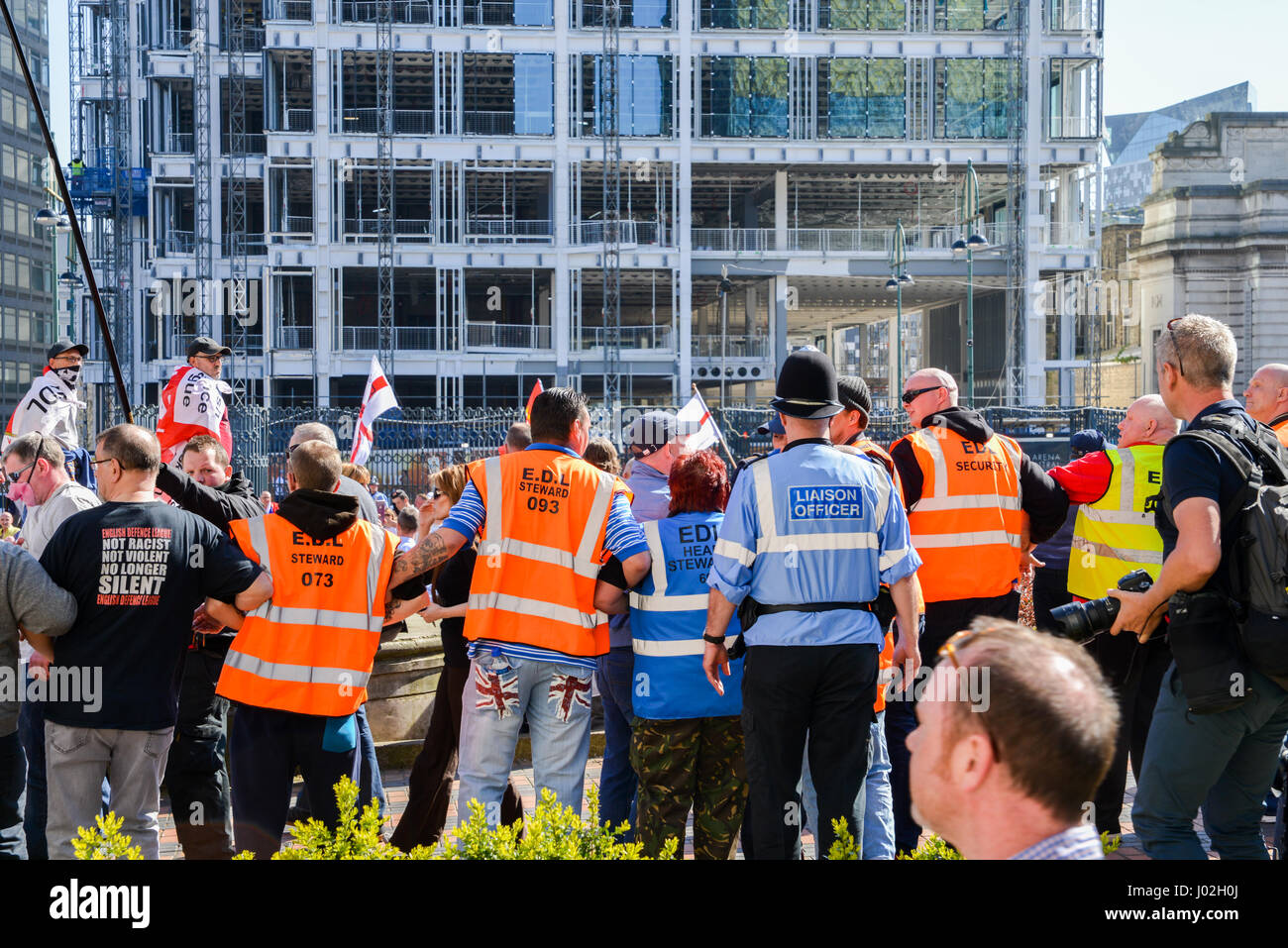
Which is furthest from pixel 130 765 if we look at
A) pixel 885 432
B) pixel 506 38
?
pixel 506 38

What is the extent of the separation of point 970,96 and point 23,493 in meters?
44.1

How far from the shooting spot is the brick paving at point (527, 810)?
6353mm

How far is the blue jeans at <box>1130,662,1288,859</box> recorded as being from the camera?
4.26m

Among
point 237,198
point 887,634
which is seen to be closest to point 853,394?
point 887,634

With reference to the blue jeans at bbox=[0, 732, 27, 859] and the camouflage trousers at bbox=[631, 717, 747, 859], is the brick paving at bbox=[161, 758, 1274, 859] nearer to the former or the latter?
the camouflage trousers at bbox=[631, 717, 747, 859]

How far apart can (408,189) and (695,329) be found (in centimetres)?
1532

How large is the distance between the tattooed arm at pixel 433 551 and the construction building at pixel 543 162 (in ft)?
123

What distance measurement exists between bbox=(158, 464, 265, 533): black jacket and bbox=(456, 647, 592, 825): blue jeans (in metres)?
1.45

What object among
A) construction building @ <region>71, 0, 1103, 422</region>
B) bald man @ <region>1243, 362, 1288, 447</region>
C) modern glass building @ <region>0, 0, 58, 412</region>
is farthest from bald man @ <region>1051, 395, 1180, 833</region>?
modern glass building @ <region>0, 0, 58, 412</region>

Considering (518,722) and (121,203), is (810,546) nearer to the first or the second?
(518,722)

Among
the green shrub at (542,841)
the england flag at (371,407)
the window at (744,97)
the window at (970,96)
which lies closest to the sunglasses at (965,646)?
the green shrub at (542,841)
